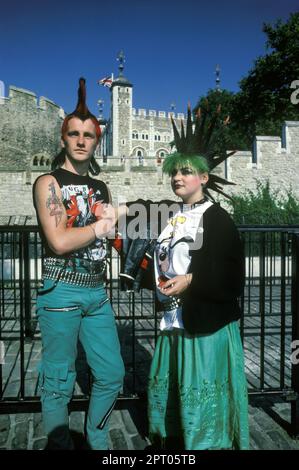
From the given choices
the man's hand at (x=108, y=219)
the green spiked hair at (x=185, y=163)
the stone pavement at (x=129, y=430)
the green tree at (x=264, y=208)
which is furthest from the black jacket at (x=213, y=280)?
the green tree at (x=264, y=208)

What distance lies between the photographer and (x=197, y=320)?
85.4 inches

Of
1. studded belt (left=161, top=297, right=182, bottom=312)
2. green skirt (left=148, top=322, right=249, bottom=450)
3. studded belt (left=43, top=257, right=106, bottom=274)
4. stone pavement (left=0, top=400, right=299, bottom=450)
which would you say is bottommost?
stone pavement (left=0, top=400, right=299, bottom=450)

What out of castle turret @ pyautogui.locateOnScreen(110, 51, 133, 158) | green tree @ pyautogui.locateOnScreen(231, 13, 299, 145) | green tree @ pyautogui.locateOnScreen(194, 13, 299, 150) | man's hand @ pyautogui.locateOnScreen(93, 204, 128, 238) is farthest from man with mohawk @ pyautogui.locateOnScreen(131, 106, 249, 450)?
castle turret @ pyautogui.locateOnScreen(110, 51, 133, 158)

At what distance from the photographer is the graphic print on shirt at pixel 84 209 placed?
7.15 feet

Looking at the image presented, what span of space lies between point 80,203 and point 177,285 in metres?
0.74

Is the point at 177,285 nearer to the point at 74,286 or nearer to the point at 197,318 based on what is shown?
the point at 197,318

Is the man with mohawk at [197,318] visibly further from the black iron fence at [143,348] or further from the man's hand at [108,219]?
the black iron fence at [143,348]

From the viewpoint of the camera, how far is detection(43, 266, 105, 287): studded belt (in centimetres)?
214

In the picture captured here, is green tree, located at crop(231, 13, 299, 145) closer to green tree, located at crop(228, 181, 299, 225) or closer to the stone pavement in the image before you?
green tree, located at crop(228, 181, 299, 225)

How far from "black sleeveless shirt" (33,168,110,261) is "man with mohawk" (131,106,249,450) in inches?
16.6

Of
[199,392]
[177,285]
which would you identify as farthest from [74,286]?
[199,392]

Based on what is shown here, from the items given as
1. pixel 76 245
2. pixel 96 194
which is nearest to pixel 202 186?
pixel 96 194

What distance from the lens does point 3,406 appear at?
9.00ft

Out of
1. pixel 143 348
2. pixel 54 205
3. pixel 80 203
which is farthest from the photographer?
pixel 143 348
